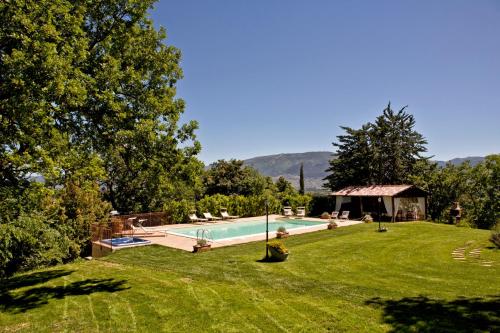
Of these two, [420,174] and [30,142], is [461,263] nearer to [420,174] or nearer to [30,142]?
[30,142]

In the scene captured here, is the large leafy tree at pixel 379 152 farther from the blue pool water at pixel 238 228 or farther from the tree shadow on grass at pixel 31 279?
the tree shadow on grass at pixel 31 279

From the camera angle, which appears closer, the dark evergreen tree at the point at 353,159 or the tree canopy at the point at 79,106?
the tree canopy at the point at 79,106

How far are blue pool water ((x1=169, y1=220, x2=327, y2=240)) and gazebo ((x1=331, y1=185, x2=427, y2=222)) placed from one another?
5961 mm

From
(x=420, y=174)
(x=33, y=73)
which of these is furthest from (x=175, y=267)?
(x=420, y=174)

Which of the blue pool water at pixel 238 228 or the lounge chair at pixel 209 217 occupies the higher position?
the lounge chair at pixel 209 217

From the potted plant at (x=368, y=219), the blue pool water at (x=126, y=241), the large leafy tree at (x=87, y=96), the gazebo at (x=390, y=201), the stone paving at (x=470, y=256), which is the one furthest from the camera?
the gazebo at (x=390, y=201)

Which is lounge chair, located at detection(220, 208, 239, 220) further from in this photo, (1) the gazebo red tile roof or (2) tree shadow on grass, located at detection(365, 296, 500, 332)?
(2) tree shadow on grass, located at detection(365, 296, 500, 332)

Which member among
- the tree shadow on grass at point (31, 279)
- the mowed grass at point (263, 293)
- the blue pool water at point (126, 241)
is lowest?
the tree shadow on grass at point (31, 279)

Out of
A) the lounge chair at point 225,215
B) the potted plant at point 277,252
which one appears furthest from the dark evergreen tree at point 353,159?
the potted plant at point 277,252

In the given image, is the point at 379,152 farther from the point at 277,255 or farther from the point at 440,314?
the point at 440,314

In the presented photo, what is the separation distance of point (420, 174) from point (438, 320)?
36738mm

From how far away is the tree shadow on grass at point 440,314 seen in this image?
22.1 ft

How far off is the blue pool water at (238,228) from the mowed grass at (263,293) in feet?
24.7

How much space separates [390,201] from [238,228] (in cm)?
1341
